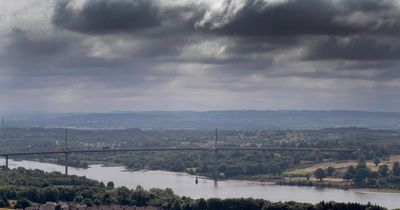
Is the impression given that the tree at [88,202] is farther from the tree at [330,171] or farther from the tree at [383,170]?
the tree at [383,170]

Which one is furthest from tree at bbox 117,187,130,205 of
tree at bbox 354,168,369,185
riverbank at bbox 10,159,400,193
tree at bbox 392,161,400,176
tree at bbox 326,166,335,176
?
tree at bbox 392,161,400,176

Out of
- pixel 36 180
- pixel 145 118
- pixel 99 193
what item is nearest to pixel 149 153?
pixel 36 180

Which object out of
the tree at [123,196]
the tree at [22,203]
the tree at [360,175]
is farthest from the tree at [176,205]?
the tree at [360,175]

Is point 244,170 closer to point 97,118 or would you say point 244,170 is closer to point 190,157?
point 190,157

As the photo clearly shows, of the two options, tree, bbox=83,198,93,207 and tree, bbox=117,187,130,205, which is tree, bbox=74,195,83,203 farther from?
tree, bbox=117,187,130,205

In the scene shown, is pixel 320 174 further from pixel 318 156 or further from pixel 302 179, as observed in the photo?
pixel 318 156

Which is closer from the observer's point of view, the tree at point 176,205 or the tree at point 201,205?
the tree at point 201,205
